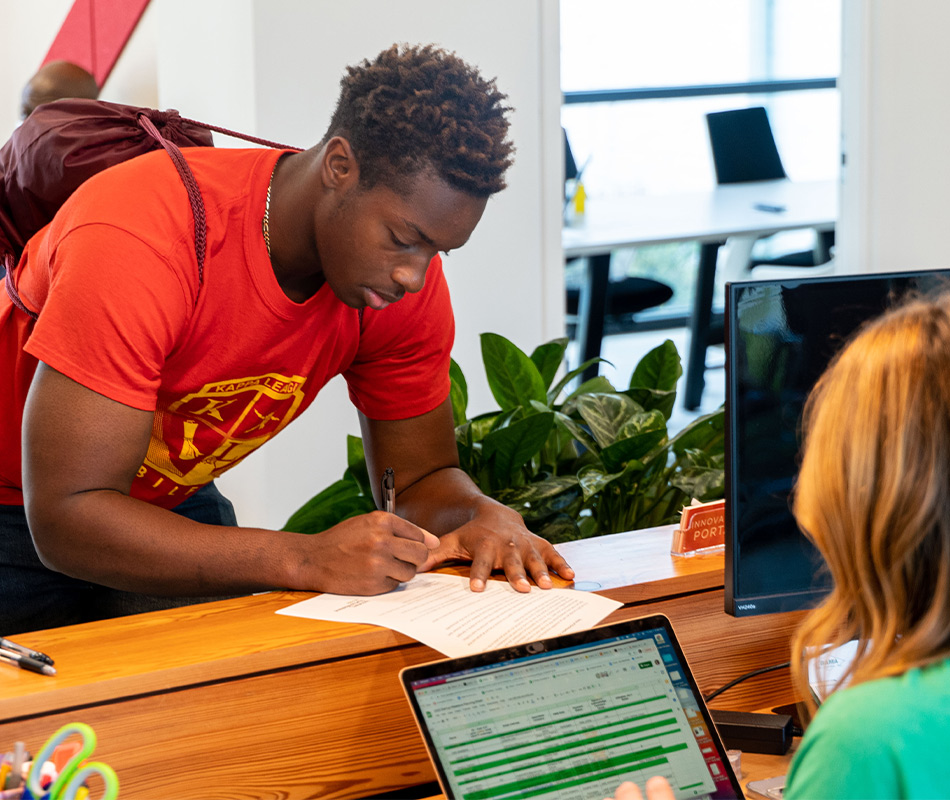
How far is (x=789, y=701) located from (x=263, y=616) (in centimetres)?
61

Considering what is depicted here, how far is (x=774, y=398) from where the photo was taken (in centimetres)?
108

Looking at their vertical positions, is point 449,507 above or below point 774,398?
below

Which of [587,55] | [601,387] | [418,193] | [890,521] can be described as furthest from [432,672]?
[587,55]

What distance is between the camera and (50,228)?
1.24 metres

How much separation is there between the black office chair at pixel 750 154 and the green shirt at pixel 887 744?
4.29 metres

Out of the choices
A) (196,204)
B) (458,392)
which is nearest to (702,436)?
(458,392)

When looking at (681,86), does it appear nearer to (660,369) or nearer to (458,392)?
(660,369)

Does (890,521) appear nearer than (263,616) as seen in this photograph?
Yes

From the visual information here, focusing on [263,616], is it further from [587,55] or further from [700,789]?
[587,55]

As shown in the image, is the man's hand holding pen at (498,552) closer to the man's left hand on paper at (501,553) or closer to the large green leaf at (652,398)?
the man's left hand on paper at (501,553)

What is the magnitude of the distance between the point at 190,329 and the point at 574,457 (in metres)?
0.99

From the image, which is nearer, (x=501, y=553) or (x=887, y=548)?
(x=887, y=548)

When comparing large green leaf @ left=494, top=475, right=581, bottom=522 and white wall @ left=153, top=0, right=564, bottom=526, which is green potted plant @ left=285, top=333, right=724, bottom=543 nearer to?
large green leaf @ left=494, top=475, right=581, bottom=522

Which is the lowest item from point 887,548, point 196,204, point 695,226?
point 887,548
